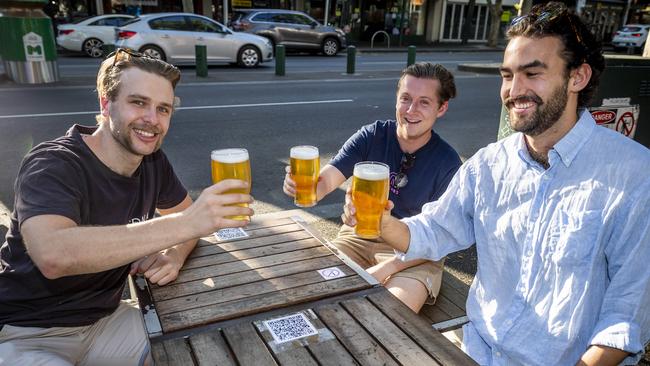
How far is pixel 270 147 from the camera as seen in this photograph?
6676 mm

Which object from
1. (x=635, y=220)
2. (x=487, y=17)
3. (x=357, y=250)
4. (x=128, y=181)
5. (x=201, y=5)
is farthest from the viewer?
(x=487, y=17)

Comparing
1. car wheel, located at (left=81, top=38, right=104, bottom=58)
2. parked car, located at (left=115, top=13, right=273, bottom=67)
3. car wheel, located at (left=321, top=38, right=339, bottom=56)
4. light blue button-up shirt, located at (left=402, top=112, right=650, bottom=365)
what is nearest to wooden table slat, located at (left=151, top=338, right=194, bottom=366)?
light blue button-up shirt, located at (left=402, top=112, right=650, bottom=365)

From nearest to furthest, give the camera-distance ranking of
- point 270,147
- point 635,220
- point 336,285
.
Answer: point 635,220 < point 336,285 < point 270,147

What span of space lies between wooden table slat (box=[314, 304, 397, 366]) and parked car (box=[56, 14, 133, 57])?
15813 mm

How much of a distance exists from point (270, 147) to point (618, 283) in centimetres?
541

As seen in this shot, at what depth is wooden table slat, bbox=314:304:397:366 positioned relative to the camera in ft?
5.00

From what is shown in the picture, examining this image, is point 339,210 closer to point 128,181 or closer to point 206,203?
point 128,181

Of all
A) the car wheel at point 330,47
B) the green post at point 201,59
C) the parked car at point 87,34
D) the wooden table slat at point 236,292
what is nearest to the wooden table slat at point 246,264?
the wooden table slat at point 236,292

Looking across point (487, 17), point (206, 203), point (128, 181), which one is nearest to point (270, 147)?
point (128, 181)

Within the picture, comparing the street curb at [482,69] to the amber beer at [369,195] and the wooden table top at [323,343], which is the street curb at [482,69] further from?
the wooden table top at [323,343]

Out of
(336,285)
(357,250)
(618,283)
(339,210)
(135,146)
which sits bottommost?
(339,210)

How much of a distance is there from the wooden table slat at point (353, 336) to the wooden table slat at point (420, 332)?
0.14 metres

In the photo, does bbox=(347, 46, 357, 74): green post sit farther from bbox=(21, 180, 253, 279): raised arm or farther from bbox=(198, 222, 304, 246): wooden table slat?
bbox=(21, 180, 253, 279): raised arm

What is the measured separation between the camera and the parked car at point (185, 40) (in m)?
12.6
